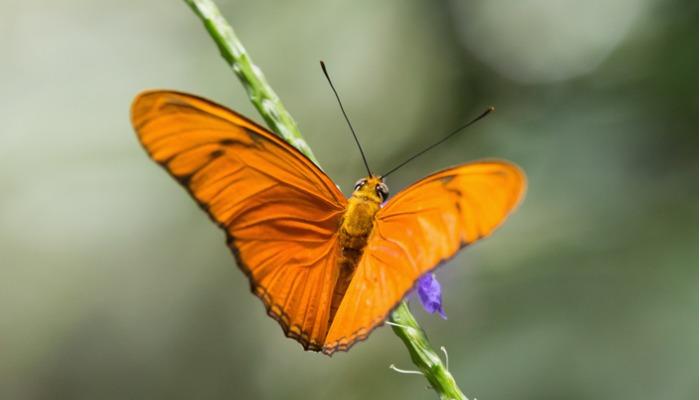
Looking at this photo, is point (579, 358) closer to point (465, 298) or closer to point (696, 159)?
point (465, 298)

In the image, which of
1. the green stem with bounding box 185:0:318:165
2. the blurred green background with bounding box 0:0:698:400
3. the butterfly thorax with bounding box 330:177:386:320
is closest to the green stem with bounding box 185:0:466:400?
the green stem with bounding box 185:0:318:165

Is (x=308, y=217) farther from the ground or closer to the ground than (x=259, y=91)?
closer to the ground

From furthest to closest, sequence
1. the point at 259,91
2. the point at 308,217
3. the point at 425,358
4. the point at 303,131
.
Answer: the point at 303,131 → the point at 308,217 → the point at 259,91 → the point at 425,358

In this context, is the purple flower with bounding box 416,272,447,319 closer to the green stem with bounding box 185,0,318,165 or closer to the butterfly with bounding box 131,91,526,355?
the butterfly with bounding box 131,91,526,355

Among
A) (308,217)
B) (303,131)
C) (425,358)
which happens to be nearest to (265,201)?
(308,217)

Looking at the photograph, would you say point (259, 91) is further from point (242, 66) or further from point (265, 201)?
point (265, 201)

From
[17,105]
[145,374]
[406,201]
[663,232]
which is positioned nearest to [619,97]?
[663,232]

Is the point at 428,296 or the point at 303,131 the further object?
the point at 303,131
